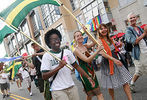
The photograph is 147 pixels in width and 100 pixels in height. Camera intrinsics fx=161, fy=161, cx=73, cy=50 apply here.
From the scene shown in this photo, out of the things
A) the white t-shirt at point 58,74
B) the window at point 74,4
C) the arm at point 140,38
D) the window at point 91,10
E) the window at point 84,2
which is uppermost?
the window at point 74,4

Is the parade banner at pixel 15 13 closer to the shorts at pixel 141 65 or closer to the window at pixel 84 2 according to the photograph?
the shorts at pixel 141 65

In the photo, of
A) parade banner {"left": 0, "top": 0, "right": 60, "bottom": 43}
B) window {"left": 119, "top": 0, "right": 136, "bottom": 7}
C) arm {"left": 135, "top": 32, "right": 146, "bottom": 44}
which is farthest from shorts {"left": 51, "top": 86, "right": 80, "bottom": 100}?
window {"left": 119, "top": 0, "right": 136, "bottom": 7}

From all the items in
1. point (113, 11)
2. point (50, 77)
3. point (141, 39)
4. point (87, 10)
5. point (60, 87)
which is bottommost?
point (60, 87)

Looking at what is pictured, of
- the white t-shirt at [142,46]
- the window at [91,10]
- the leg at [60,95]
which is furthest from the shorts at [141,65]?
the window at [91,10]

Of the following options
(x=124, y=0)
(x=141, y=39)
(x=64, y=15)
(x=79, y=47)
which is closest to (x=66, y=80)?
(x=79, y=47)

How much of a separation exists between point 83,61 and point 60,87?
3.11 ft

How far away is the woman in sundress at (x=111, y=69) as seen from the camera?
11.1 ft

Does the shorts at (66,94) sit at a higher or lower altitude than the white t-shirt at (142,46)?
lower

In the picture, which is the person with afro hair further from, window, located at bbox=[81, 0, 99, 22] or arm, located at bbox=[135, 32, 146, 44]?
window, located at bbox=[81, 0, 99, 22]

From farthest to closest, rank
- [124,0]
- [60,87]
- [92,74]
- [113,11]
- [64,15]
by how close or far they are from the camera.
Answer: [64,15] → [113,11] → [124,0] → [92,74] → [60,87]

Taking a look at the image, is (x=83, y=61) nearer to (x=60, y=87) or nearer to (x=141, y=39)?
(x=60, y=87)

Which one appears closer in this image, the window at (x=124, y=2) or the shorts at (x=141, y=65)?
the shorts at (x=141, y=65)

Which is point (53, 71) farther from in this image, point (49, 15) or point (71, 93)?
point (49, 15)

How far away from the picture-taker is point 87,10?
2047cm
